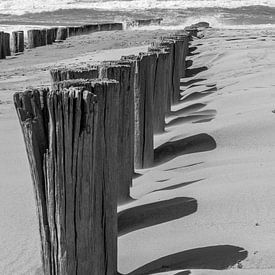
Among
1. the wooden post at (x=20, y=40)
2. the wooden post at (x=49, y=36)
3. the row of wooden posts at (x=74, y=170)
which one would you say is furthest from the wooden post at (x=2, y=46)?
the row of wooden posts at (x=74, y=170)

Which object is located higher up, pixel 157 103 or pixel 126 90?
pixel 126 90

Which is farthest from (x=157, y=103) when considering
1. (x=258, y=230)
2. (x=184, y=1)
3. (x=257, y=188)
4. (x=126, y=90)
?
(x=184, y=1)

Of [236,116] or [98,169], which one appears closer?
[98,169]

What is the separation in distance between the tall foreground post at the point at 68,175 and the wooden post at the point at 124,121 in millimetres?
1061

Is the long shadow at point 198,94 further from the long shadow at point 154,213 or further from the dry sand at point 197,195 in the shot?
the long shadow at point 154,213

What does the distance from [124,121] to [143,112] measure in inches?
35.5

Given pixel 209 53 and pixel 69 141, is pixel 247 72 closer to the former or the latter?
pixel 209 53

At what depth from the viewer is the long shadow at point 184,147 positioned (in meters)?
5.05

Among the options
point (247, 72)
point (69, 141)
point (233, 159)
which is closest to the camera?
point (69, 141)

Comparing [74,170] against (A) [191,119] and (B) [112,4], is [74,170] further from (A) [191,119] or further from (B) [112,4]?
(B) [112,4]

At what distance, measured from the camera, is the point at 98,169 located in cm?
262

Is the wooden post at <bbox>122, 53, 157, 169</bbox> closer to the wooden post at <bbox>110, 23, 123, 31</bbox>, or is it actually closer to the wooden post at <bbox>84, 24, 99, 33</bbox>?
the wooden post at <bbox>84, 24, 99, 33</bbox>

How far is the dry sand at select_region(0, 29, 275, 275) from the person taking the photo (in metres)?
2.94

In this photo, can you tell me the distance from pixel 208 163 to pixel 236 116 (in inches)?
52.5
